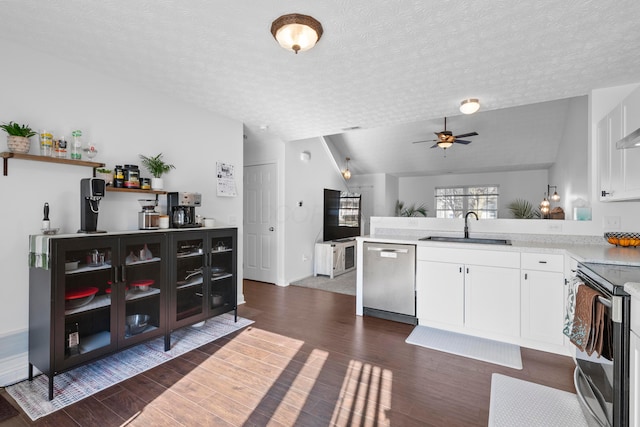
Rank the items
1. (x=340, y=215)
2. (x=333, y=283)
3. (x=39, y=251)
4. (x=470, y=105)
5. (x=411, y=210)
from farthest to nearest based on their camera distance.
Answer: (x=411, y=210) → (x=340, y=215) → (x=333, y=283) → (x=470, y=105) → (x=39, y=251)

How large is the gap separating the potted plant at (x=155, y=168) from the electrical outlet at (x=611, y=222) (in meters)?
4.18

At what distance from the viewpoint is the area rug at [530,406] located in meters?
1.77

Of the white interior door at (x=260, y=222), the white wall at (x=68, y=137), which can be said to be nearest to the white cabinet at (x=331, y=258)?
the white interior door at (x=260, y=222)

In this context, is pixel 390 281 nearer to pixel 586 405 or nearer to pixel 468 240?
pixel 468 240

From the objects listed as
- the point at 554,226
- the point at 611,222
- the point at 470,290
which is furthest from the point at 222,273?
the point at 611,222

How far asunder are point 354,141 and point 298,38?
518 cm

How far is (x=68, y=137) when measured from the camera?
2.44 meters

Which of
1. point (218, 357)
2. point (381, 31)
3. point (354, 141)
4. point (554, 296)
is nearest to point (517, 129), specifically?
point (354, 141)

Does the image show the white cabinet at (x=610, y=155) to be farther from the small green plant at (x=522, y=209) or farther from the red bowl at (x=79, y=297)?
the small green plant at (x=522, y=209)

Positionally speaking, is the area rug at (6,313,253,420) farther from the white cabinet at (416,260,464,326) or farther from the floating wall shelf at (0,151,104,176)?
the white cabinet at (416,260,464,326)

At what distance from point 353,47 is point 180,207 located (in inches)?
83.4

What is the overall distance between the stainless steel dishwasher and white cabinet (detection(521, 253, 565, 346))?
3.23 feet

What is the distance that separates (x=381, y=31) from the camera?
78.8 inches

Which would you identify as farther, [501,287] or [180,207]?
[180,207]
